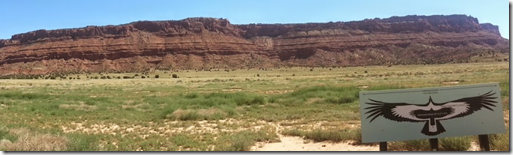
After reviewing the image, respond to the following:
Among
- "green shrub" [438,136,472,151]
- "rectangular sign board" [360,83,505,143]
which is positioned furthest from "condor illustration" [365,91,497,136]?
"green shrub" [438,136,472,151]

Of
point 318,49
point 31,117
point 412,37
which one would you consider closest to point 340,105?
point 31,117

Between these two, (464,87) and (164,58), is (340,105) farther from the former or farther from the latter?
(164,58)

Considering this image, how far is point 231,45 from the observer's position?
14925 centimetres

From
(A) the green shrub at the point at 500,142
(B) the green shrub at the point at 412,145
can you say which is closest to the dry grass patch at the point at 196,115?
(B) the green shrub at the point at 412,145

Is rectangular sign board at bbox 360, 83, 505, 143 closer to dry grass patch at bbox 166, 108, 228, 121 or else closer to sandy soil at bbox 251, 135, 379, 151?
sandy soil at bbox 251, 135, 379, 151

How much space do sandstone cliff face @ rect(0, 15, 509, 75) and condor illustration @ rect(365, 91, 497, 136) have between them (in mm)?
121775

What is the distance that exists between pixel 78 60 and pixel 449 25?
139 metres

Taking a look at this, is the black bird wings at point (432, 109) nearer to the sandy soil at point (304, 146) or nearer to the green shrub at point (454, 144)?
the green shrub at point (454, 144)

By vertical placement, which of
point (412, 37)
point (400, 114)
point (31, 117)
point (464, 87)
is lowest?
point (31, 117)

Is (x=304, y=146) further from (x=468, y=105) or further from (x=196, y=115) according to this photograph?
(x=196, y=115)

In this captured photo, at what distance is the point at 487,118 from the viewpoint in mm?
6828

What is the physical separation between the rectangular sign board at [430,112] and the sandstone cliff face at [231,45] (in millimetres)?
121686

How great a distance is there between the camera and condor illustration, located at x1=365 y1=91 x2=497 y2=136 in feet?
22.1

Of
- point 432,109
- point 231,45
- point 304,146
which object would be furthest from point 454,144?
point 231,45
